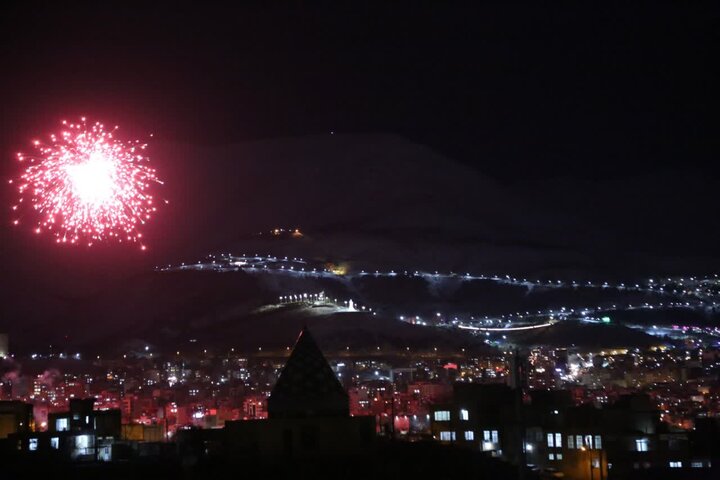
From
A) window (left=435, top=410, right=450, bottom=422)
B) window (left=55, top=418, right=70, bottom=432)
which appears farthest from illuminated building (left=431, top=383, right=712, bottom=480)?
window (left=55, top=418, right=70, bottom=432)

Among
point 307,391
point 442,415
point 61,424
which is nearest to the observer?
point 307,391

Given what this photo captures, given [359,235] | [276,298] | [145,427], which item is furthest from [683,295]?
[145,427]

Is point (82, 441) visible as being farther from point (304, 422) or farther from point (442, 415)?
point (442, 415)

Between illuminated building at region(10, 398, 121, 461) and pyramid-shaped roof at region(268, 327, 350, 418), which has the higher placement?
pyramid-shaped roof at region(268, 327, 350, 418)

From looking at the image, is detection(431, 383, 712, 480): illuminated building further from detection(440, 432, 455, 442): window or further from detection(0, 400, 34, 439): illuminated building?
detection(0, 400, 34, 439): illuminated building

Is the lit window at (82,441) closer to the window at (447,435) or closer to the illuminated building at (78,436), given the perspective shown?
the illuminated building at (78,436)

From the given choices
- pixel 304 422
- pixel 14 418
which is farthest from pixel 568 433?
pixel 14 418

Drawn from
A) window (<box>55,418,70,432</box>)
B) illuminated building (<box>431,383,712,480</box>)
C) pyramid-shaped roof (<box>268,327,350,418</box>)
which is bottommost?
illuminated building (<box>431,383,712,480</box>)

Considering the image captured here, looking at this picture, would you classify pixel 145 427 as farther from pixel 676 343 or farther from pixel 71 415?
pixel 676 343

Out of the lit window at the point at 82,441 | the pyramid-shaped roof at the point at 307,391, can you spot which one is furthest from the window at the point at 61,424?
the pyramid-shaped roof at the point at 307,391
